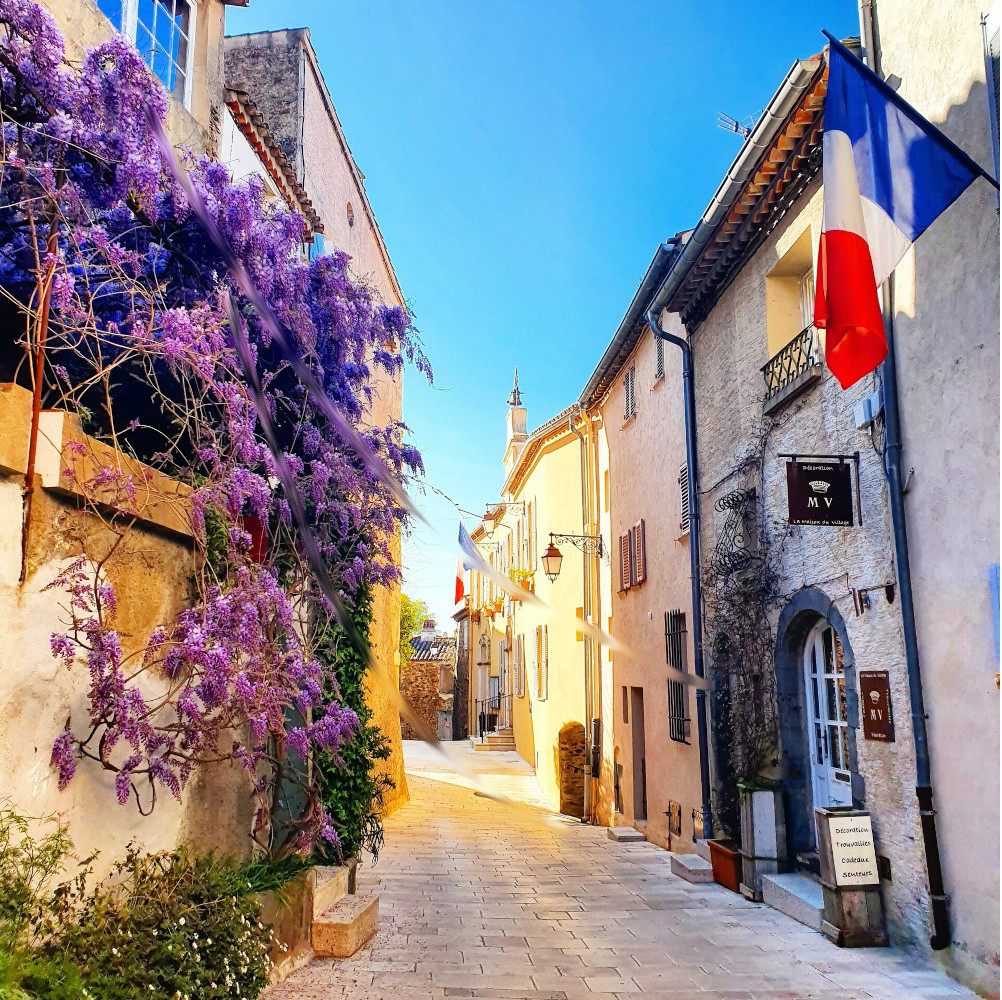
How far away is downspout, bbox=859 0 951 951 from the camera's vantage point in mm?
5738

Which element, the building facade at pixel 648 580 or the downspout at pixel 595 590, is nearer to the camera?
the building facade at pixel 648 580

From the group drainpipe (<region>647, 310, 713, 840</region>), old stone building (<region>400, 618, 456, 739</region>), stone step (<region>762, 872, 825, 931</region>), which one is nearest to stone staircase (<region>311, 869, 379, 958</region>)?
stone step (<region>762, 872, 825, 931</region>)

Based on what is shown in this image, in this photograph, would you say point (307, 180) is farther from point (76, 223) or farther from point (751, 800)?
point (751, 800)

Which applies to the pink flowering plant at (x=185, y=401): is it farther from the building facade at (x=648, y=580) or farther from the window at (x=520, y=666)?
the window at (x=520, y=666)

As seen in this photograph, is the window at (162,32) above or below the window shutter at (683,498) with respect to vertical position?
above

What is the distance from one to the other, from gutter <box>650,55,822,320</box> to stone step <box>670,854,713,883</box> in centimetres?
653

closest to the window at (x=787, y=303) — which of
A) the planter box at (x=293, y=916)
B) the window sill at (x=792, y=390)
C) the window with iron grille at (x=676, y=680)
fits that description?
the window sill at (x=792, y=390)

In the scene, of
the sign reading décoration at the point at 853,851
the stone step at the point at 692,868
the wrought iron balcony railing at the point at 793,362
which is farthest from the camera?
the stone step at the point at 692,868

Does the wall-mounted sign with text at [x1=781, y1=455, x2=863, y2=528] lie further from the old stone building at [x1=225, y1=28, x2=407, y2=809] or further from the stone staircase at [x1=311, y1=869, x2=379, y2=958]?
the old stone building at [x1=225, y1=28, x2=407, y2=809]

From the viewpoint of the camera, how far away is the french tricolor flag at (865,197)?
5363mm

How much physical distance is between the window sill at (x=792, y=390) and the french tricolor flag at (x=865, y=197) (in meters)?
1.89

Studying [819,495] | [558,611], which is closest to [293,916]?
[819,495]

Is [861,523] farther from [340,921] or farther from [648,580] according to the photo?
[648,580]

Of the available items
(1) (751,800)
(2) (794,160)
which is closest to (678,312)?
(2) (794,160)
